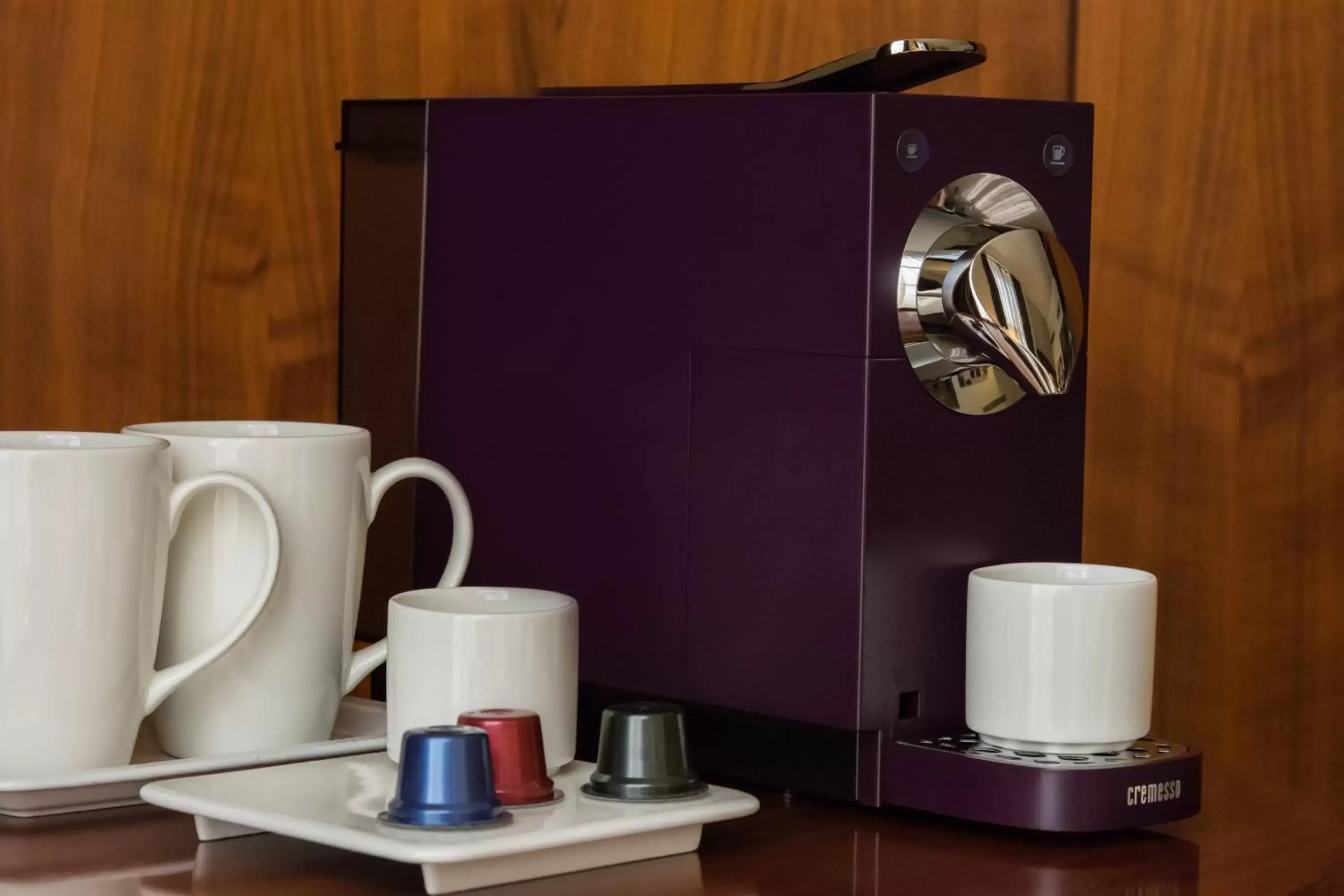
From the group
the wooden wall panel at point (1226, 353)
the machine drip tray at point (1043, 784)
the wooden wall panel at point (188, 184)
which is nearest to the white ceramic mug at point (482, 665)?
the machine drip tray at point (1043, 784)

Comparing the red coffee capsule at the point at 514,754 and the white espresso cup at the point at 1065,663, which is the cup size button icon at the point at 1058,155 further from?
the red coffee capsule at the point at 514,754

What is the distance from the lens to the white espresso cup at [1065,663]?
26.0 inches

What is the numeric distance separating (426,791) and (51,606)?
5.9 inches

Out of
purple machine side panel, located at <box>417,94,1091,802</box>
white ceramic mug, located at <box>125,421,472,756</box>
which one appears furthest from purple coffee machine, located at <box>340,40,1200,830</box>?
white ceramic mug, located at <box>125,421,472,756</box>

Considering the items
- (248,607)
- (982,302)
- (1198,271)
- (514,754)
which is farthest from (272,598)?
(1198,271)

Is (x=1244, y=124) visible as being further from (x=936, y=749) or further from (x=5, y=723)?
(x=5, y=723)

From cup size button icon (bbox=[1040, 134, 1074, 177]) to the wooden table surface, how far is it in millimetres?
243

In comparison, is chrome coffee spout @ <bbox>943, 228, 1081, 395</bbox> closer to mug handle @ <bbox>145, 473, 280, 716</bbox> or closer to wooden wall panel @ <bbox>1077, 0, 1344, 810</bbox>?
mug handle @ <bbox>145, 473, 280, 716</bbox>

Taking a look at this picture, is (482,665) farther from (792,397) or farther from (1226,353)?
(1226,353)

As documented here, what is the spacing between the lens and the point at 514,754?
0.62m

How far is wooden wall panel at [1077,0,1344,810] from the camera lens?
1.25 metres

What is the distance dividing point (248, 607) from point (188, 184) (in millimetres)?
362

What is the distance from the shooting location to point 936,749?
0.68 meters

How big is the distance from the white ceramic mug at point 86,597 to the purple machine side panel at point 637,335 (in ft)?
0.47
